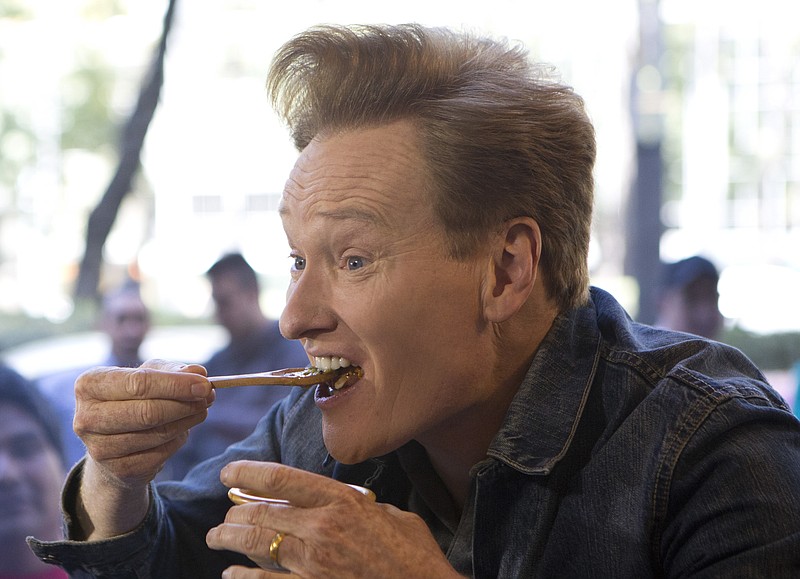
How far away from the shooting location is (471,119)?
4.92 ft

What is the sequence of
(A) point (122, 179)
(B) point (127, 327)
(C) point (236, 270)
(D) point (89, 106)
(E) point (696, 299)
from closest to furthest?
(E) point (696, 299) < (B) point (127, 327) < (C) point (236, 270) < (A) point (122, 179) < (D) point (89, 106)

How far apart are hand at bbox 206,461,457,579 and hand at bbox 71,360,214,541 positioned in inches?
7.9

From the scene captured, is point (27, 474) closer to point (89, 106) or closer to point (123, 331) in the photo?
point (123, 331)

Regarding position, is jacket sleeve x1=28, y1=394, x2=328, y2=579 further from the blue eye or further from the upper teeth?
the blue eye

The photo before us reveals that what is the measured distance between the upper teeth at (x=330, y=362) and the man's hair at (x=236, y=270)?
3.48 m

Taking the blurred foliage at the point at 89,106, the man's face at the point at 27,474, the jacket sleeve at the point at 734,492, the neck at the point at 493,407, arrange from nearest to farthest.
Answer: the jacket sleeve at the point at 734,492 → the neck at the point at 493,407 → the man's face at the point at 27,474 → the blurred foliage at the point at 89,106

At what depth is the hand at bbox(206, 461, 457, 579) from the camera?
1.19m

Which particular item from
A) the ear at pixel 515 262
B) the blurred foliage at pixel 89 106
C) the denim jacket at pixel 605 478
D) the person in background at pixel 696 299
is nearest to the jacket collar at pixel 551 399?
the denim jacket at pixel 605 478

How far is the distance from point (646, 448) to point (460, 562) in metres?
0.40

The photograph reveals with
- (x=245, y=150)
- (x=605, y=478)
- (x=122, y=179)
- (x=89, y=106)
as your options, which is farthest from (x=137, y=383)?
(x=89, y=106)

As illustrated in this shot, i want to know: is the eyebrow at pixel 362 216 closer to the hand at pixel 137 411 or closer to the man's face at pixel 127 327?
the hand at pixel 137 411

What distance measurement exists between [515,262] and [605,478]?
1.32 feet

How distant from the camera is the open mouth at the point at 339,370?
58.2 inches

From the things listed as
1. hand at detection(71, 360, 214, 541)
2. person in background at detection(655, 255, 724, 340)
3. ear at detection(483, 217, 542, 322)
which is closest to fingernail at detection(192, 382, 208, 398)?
hand at detection(71, 360, 214, 541)
